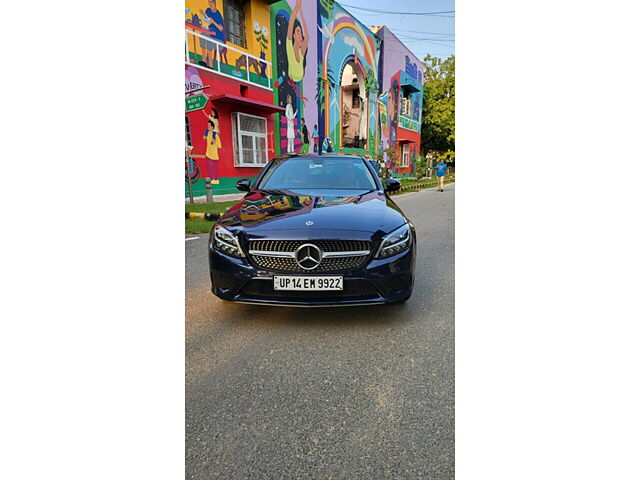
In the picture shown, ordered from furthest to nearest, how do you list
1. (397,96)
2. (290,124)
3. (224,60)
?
(290,124) < (224,60) < (397,96)

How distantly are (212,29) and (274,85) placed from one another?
2.67m

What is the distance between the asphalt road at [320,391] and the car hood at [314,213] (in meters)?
0.59

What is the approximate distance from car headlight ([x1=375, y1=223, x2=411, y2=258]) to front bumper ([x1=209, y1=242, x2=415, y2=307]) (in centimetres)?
Result: 3

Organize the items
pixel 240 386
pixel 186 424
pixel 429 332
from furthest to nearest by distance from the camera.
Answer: pixel 429 332, pixel 240 386, pixel 186 424

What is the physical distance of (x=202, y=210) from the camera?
6660 millimetres

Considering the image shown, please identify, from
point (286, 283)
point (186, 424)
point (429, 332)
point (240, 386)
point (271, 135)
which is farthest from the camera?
point (271, 135)

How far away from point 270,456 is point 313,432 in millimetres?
172

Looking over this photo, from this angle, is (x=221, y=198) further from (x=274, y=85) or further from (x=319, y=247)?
(x=319, y=247)

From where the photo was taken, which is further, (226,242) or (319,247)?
(226,242)

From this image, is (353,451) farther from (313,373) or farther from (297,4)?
(297,4)

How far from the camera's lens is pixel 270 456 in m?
1.08

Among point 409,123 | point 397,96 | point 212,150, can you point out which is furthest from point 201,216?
point 409,123

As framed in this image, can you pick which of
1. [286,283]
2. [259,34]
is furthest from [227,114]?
[286,283]
